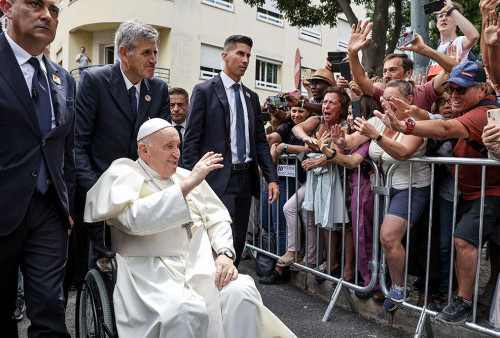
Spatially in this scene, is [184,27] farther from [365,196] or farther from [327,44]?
[365,196]

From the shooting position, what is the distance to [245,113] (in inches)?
167

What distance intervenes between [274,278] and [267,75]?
17192 millimetres

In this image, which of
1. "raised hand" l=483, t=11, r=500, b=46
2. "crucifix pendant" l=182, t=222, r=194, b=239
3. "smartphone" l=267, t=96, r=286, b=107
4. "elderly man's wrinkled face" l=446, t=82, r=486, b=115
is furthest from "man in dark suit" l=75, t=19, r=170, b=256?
"smartphone" l=267, t=96, r=286, b=107

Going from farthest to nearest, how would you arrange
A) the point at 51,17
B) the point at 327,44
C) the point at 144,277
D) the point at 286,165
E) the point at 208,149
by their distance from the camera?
the point at 327,44 < the point at 286,165 < the point at 208,149 < the point at 144,277 < the point at 51,17

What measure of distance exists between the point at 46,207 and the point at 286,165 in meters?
3.19

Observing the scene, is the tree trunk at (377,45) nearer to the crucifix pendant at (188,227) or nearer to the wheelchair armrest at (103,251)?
the crucifix pendant at (188,227)

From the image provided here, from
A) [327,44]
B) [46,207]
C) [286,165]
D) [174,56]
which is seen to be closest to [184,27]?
[174,56]

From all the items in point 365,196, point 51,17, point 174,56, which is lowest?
point 365,196

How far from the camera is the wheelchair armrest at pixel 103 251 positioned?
2592 mm

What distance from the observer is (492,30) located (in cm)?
362

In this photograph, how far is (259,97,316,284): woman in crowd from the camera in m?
5.16

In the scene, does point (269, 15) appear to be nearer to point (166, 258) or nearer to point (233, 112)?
point (233, 112)

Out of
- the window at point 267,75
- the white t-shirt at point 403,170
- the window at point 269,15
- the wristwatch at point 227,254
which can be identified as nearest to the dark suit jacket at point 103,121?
the wristwatch at point 227,254

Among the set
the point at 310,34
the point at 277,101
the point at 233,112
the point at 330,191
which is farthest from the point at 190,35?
the point at 330,191
